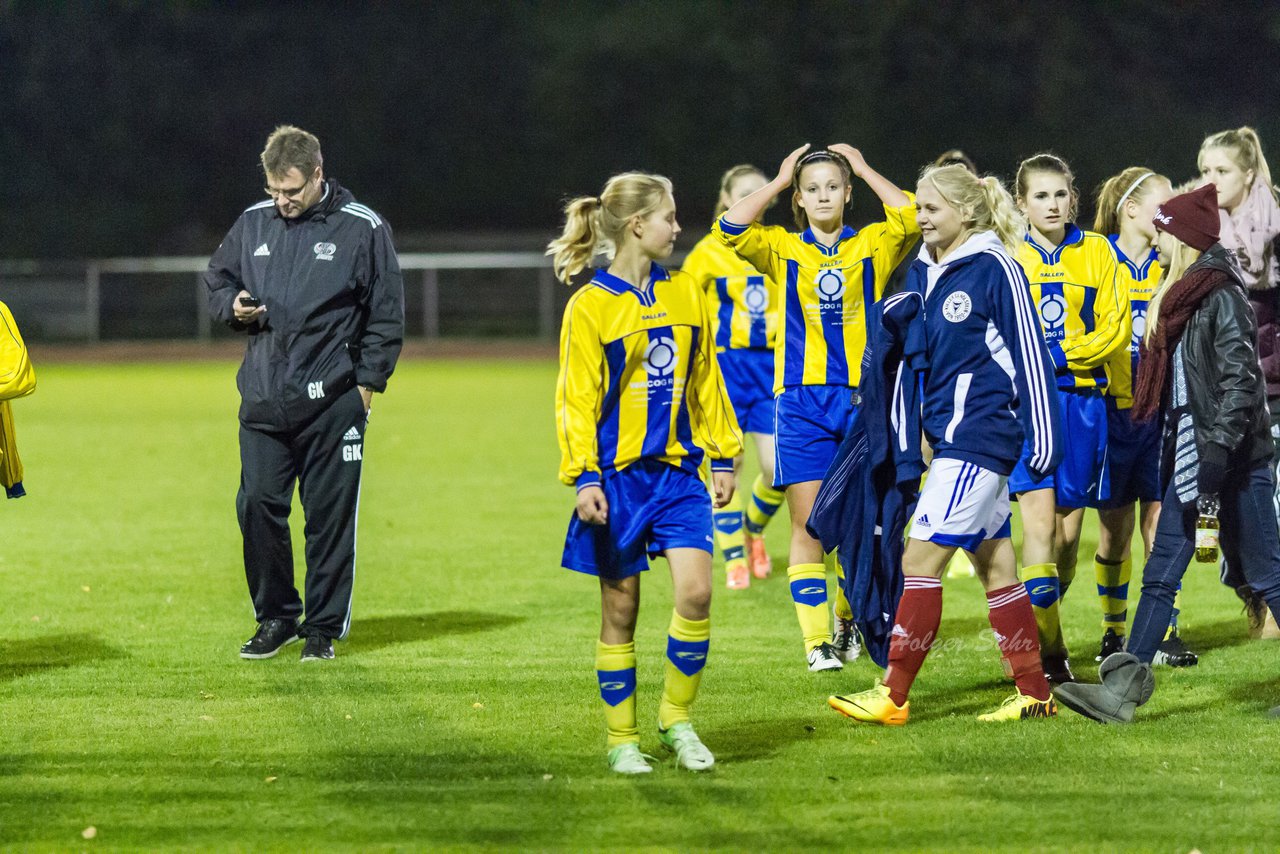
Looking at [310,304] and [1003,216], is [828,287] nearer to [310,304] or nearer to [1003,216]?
[1003,216]

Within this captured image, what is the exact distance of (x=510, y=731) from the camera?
5.92 metres

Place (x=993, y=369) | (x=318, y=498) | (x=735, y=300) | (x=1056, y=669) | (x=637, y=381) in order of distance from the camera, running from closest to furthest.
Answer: (x=637, y=381)
(x=993, y=369)
(x=1056, y=669)
(x=318, y=498)
(x=735, y=300)

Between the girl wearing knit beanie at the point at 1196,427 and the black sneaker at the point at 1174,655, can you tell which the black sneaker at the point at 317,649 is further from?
the black sneaker at the point at 1174,655

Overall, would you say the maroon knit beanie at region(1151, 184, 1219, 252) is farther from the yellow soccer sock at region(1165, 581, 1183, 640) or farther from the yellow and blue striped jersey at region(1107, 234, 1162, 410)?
the yellow soccer sock at region(1165, 581, 1183, 640)

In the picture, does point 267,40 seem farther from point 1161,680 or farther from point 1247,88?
point 1161,680

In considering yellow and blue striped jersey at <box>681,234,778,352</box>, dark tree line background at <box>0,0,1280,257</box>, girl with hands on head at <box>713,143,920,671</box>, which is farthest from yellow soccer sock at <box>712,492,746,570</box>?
dark tree line background at <box>0,0,1280,257</box>

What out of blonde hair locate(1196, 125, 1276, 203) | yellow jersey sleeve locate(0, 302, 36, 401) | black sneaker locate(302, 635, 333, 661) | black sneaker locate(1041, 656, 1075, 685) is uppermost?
blonde hair locate(1196, 125, 1276, 203)

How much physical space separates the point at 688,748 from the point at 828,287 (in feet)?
7.91

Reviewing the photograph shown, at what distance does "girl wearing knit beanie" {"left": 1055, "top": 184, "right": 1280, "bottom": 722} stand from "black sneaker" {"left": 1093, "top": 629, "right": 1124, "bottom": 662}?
1016 mm

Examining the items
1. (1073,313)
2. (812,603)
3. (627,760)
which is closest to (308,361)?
(812,603)

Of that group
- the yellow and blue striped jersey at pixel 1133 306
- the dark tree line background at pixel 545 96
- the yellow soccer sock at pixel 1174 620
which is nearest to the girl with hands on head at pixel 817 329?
the yellow and blue striped jersey at pixel 1133 306

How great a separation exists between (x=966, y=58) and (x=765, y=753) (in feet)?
123

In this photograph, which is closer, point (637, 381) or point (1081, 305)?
point (637, 381)

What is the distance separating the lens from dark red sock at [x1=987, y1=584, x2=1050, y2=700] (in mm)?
5973
